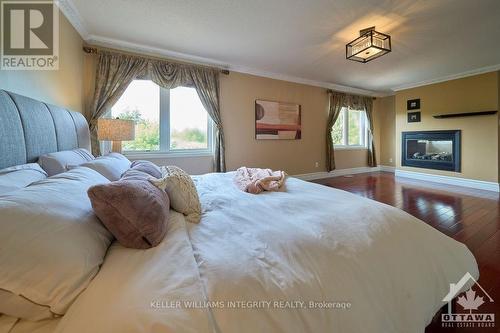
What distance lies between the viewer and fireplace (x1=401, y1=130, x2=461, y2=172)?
490 cm

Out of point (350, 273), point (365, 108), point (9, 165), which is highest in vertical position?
point (365, 108)

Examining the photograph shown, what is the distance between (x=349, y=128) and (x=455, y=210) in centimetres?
354

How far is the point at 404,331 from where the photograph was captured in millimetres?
835

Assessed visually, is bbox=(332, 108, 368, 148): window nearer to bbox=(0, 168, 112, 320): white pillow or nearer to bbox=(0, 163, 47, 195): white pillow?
bbox=(0, 163, 47, 195): white pillow

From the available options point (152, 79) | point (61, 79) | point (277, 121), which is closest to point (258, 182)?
point (61, 79)

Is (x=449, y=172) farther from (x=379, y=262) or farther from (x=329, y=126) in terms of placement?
(x=379, y=262)

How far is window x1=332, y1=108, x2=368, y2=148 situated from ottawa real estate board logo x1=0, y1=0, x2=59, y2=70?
557cm

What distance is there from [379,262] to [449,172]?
573 cm

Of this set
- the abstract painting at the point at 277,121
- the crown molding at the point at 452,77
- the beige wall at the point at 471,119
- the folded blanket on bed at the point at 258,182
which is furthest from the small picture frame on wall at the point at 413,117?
the folded blanket on bed at the point at 258,182

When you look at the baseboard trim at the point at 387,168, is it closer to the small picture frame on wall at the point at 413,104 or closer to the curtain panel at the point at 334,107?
the small picture frame on wall at the point at 413,104

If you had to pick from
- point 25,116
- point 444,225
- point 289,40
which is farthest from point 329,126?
point 25,116

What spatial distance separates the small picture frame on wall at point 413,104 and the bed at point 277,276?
5.60 meters

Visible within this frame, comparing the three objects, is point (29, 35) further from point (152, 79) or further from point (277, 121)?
point (277, 121)

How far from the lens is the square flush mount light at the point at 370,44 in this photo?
279cm
